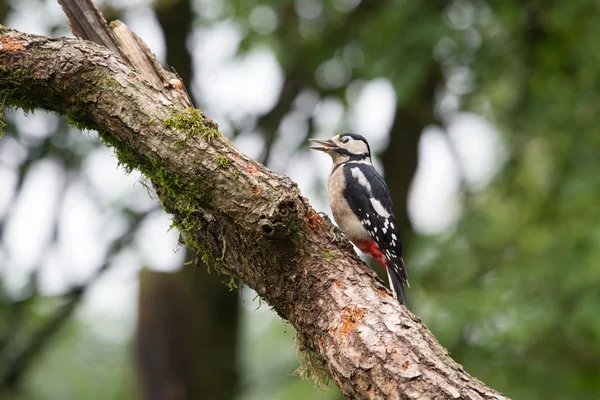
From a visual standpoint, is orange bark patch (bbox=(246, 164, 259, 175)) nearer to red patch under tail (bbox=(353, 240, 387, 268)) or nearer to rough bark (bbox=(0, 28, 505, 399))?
rough bark (bbox=(0, 28, 505, 399))

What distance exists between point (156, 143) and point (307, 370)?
1.26m

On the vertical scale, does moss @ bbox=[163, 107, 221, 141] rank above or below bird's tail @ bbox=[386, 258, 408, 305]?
below

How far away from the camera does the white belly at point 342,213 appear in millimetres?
5078

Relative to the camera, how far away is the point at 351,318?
2.91 meters

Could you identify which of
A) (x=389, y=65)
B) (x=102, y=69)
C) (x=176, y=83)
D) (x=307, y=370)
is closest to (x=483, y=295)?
(x=389, y=65)

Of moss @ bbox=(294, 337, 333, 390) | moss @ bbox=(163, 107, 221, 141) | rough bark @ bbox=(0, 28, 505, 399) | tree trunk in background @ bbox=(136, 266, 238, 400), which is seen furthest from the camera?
tree trunk in background @ bbox=(136, 266, 238, 400)

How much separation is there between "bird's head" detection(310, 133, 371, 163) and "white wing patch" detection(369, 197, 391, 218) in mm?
710

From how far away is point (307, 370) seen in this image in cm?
355

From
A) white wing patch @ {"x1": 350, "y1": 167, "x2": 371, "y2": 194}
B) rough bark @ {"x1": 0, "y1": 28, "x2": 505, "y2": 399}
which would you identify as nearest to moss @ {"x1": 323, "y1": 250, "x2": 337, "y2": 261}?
rough bark @ {"x1": 0, "y1": 28, "x2": 505, "y2": 399}

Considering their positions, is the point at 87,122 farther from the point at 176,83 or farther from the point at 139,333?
the point at 139,333

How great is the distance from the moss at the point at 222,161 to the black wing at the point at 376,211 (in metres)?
1.84

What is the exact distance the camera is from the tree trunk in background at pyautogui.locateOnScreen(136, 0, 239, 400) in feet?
24.2

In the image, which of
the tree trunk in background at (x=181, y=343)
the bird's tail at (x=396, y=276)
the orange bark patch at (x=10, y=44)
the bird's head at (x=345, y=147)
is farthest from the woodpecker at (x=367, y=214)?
the tree trunk in background at (x=181, y=343)

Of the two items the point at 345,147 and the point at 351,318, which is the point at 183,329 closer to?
the point at 345,147
